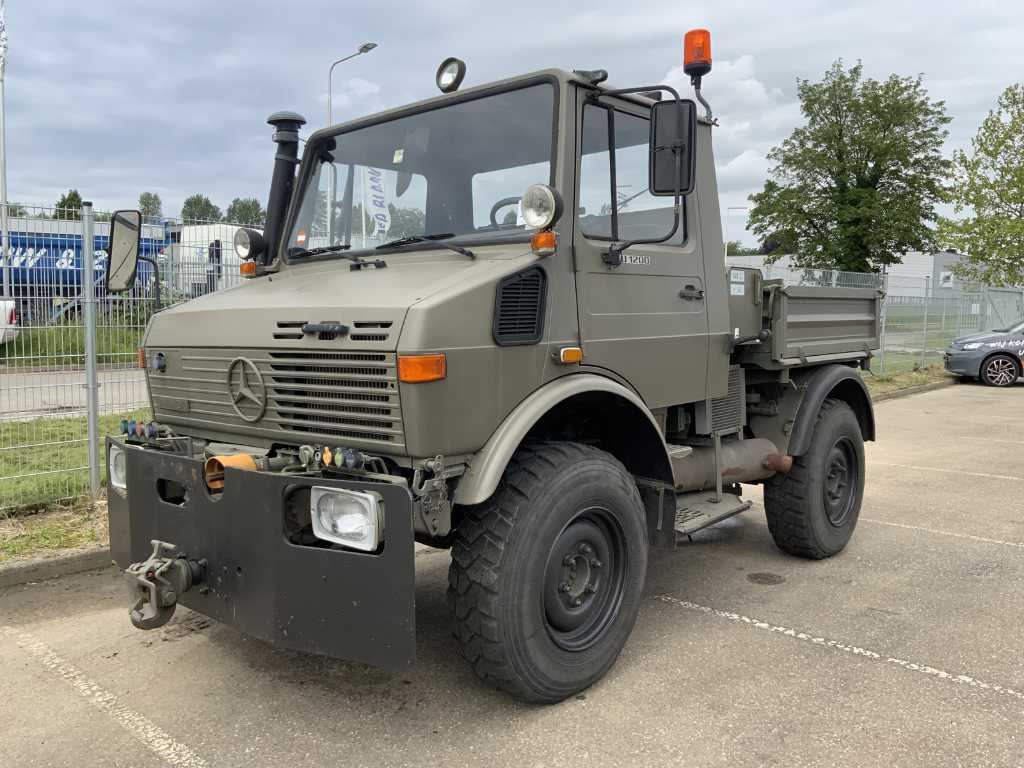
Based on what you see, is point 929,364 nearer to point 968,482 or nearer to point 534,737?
point 968,482

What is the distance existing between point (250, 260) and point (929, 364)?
18.1 metres

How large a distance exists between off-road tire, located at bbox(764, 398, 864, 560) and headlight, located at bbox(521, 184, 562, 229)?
8.83 ft

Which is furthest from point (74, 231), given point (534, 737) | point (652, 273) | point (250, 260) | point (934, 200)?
point (934, 200)

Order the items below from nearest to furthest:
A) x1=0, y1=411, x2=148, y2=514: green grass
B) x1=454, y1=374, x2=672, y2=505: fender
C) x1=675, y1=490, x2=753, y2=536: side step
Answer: x1=454, y1=374, x2=672, y2=505: fender < x1=675, y1=490, x2=753, y2=536: side step < x1=0, y1=411, x2=148, y2=514: green grass

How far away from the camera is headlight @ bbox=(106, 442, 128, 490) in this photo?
3582mm

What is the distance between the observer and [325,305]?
3096mm

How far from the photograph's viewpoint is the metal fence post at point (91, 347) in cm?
588

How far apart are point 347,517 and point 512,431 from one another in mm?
675

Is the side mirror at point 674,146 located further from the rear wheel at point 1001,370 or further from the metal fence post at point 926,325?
the metal fence post at point 926,325

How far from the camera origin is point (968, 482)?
7.64 metres

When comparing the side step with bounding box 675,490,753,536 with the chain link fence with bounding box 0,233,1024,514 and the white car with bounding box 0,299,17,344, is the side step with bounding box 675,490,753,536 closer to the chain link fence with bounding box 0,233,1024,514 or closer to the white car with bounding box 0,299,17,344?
the chain link fence with bounding box 0,233,1024,514

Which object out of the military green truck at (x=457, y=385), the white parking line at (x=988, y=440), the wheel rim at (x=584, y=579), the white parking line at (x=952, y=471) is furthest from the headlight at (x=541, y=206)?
the white parking line at (x=988, y=440)

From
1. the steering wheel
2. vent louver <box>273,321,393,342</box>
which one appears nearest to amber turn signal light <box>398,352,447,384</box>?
vent louver <box>273,321,393,342</box>

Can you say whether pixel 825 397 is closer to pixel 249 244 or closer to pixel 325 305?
pixel 325 305
